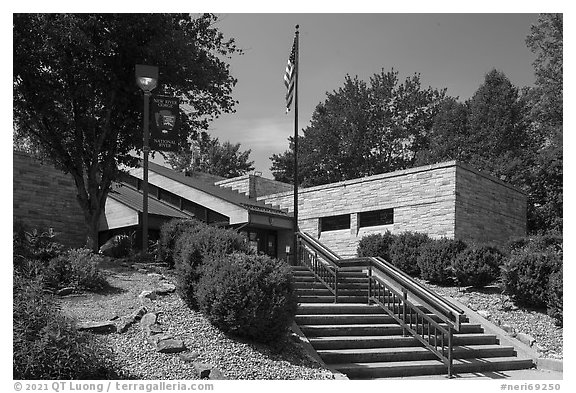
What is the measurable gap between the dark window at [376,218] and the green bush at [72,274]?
1147cm

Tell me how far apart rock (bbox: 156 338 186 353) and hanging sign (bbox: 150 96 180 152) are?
21.9 feet

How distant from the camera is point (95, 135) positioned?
15.4 metres

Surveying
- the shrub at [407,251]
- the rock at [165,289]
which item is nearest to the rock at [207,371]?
the rock at [165,289]

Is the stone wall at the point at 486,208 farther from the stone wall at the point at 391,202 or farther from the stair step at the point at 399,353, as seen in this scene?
the stair step at the point at 399,353

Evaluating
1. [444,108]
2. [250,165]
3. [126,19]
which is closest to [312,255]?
[126,19]

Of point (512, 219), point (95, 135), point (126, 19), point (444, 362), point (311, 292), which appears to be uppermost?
point (126, 19)

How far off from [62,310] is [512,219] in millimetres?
16634

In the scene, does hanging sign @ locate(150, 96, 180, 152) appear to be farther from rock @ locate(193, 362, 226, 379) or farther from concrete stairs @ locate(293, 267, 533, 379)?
rock @ locate(193, 362, 226, 379)

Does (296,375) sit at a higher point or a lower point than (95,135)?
lower

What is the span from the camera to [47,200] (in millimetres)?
18844

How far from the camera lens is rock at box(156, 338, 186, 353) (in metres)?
7.61

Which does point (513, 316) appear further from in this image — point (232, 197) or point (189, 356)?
point (232, 197)

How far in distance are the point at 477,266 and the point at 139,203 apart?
1155 cm
